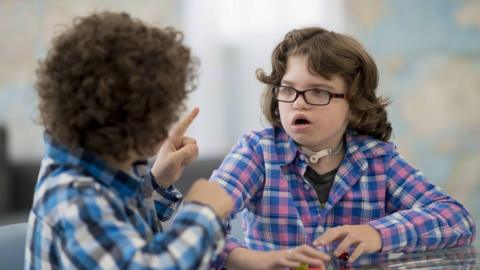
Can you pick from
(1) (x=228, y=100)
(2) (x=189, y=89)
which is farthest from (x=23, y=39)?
(2) (x=189, y=89)

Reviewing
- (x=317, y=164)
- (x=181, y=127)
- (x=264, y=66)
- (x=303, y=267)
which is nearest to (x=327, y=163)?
(x=317, y=164)

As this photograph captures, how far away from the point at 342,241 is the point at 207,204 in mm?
313

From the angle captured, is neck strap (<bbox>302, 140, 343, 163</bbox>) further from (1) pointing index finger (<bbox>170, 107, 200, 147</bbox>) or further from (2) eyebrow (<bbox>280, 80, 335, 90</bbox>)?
(1) pointing index finger (<bbox>170, 107, 200, 147</bbox>)

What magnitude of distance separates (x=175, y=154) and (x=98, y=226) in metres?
0.39

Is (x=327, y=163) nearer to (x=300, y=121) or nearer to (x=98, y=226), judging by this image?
(x=300, y=121)

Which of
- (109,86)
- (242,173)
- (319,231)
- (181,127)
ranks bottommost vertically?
(319,231)

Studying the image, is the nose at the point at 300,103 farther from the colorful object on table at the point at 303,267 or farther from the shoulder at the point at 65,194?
the shoulder at the point at 65,194

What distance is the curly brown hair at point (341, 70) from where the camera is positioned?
1.25 meters

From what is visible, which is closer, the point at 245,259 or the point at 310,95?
the point at 245,259

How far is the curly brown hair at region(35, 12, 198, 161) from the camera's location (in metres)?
0.76

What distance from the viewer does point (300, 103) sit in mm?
1218

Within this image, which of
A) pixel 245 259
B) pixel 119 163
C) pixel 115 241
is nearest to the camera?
pixel 115 241

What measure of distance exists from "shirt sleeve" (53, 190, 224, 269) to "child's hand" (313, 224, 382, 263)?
288 millimetres

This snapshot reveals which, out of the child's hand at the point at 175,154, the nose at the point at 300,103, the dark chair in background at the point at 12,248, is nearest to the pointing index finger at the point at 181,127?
the child's hand at the point at 175,154
